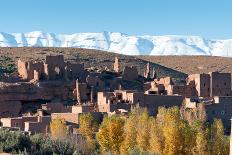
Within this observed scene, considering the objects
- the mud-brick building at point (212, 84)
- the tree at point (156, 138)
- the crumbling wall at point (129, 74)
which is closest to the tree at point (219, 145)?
the tree at point (156, 138)

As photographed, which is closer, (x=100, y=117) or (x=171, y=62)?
(x=100, y=117)

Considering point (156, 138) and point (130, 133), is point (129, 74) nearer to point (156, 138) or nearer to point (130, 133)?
point (130, 133)

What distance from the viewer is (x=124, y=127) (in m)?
35.2

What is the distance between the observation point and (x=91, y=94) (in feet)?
159

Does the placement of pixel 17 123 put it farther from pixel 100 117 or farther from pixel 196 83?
pixel 196 83

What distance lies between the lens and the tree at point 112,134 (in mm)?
33969

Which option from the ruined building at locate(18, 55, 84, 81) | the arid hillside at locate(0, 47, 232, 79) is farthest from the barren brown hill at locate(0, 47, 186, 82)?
the ruined building at locate(18, 55, 84, 81)

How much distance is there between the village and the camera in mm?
42628

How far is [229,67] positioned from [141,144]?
60.4 m

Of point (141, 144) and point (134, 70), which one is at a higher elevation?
point (134, 70)

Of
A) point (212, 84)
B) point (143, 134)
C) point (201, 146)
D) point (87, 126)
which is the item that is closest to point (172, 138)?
point (201, 146)

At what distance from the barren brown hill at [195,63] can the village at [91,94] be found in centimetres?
3525

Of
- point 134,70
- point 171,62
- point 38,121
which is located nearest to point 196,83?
point 134,70

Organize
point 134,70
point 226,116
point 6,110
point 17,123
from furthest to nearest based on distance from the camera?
point 134,70 < point 6,110 < point 226,116 < point 17,123
